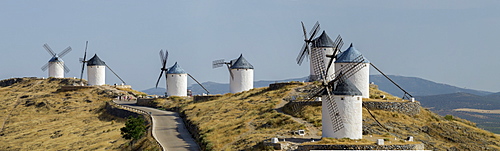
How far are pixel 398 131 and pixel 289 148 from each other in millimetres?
10181

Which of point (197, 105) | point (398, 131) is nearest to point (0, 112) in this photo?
point (197, 105)

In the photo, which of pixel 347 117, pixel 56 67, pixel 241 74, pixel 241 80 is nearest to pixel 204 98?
pixel 241 80

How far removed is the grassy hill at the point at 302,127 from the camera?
141ft

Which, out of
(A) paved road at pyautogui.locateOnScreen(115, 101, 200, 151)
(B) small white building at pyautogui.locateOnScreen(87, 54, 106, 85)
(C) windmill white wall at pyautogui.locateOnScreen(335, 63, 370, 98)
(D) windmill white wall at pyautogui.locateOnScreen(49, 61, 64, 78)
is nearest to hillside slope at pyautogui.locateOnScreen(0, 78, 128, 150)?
(D) windmill white wall at pyautogui.locateOnScreen(49, 61, 64, 78)

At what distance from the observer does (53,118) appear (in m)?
78.7

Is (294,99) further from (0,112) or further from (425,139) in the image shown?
(0,112)

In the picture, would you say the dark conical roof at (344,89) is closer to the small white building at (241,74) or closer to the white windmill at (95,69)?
the small white building at (241,74)

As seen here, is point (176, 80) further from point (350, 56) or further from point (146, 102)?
point (350, 56)

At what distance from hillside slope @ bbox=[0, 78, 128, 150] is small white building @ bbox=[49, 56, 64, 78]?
5.60 feet

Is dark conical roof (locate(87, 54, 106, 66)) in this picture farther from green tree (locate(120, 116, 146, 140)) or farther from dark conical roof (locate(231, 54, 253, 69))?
green tree (locate(120, 116, 146, 140))

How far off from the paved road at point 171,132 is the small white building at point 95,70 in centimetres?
2681

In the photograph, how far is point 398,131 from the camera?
44.7m

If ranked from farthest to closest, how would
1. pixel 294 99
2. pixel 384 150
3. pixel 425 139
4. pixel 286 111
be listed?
pixel 294 99, pixel 286 111, pixel 425 139, pixel 384 150

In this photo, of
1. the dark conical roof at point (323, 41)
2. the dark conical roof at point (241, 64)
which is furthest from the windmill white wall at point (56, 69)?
the dark conical roof at point (323, 41)
